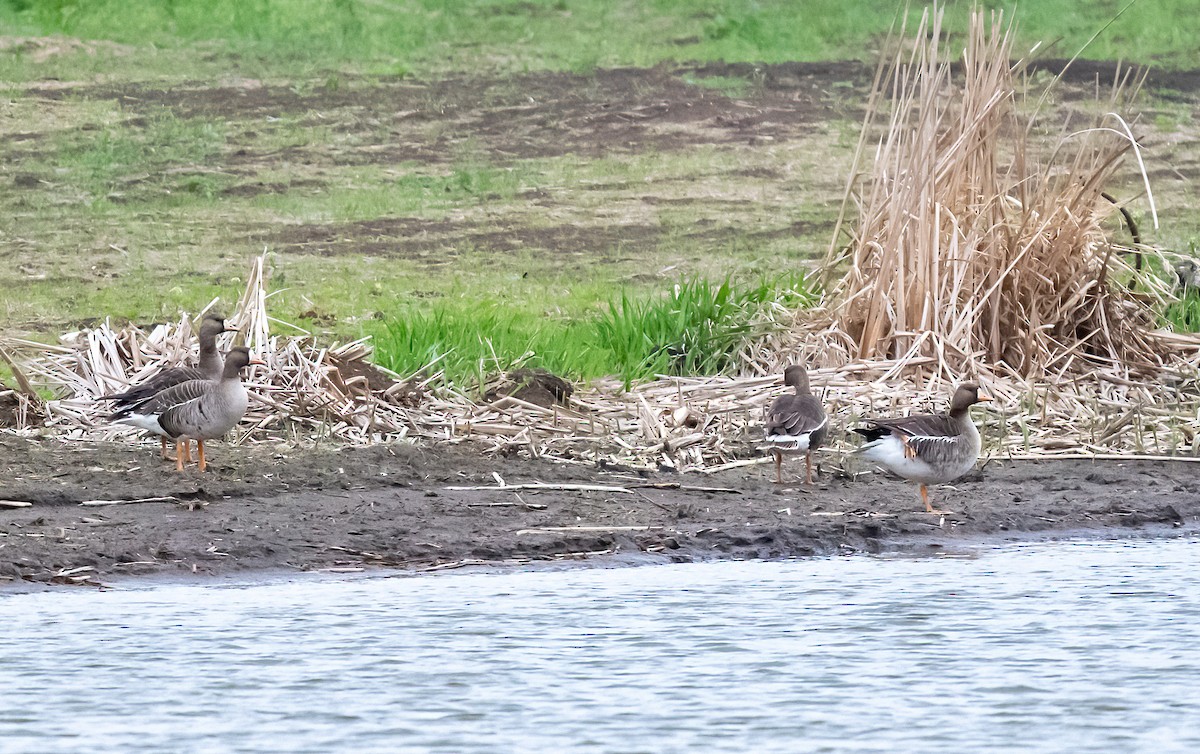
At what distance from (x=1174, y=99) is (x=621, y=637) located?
55.8ft

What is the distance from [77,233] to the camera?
1603 cm

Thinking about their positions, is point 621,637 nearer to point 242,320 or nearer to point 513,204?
point 242,320

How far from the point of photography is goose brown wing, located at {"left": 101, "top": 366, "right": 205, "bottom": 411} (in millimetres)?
9180

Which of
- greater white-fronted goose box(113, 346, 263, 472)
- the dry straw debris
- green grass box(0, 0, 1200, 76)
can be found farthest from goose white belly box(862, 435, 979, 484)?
green grass box(0, 0, 1200, 76)

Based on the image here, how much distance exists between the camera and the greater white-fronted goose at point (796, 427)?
8758 millimetres

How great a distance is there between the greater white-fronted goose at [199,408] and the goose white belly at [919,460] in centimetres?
298

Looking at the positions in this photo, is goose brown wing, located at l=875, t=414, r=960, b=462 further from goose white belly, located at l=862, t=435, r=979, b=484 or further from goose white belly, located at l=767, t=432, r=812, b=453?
goose white belly, located at l=767, t=432, r=812, b=453

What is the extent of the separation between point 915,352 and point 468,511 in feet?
11.2

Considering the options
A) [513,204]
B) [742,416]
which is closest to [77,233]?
[513,204]

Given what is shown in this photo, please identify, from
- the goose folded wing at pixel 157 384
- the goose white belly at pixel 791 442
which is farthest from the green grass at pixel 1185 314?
the goose folded wing at pixel 157 384

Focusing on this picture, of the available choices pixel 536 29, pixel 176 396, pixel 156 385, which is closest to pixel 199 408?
pixel 176 396

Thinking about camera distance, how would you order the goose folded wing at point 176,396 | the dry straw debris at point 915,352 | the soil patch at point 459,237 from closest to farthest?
the goose folded wing at point 176,396, the dry straw debris at point 915,352, the soil patch at point 459,237

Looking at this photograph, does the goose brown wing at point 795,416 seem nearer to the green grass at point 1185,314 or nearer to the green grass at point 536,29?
the green grass at point 1185,314

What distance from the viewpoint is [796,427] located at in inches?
345
